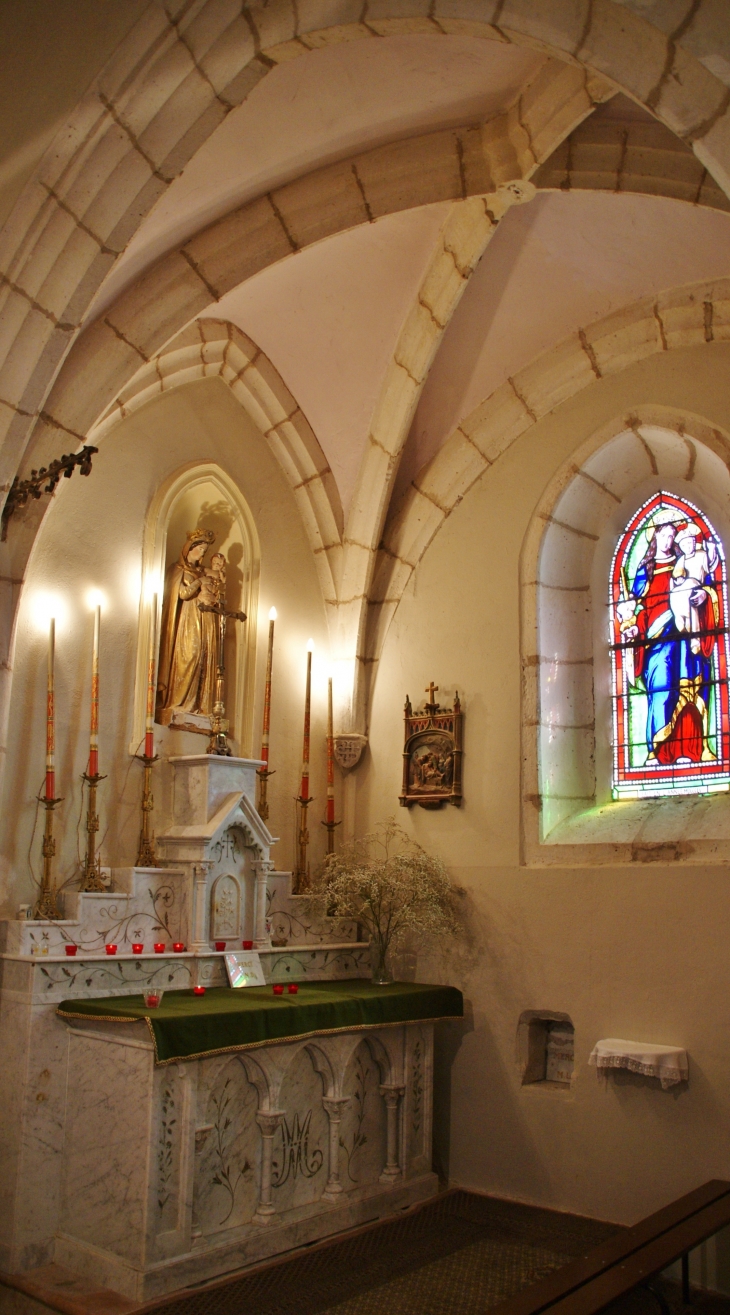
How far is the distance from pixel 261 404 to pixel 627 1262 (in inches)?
216

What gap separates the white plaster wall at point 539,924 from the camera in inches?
219

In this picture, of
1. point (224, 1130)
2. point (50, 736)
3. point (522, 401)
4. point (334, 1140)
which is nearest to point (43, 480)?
point (50, 736)

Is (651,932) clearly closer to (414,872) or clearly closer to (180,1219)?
(414,872)

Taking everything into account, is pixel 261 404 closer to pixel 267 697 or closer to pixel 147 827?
pixel 267 697

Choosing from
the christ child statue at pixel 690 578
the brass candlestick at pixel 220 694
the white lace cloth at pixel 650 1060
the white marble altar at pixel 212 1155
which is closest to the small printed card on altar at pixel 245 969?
the white marble altar at pixel 212 1155

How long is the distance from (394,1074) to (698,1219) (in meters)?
1.91

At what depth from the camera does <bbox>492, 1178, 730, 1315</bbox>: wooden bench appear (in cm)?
353

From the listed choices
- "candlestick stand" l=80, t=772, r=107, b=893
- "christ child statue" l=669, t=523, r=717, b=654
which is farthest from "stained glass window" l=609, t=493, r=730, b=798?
"candlestick stand" l=80, t=772, r=107, b=893

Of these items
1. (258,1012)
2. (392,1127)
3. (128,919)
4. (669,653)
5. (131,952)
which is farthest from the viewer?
(669,653)

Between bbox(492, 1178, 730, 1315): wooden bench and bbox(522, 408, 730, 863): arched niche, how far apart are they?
1979mm

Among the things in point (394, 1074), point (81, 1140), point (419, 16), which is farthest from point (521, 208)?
point (81, 1140)

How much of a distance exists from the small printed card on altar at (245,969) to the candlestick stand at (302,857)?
0.80 meters

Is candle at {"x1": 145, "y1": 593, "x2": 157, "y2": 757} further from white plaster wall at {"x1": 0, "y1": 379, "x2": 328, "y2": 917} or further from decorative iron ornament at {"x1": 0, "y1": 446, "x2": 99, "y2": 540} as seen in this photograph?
decorative iron ornament at {"x1": 0, "y1": 446, "x2": 99, "y2": 540}

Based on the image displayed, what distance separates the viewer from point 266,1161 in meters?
5.02
